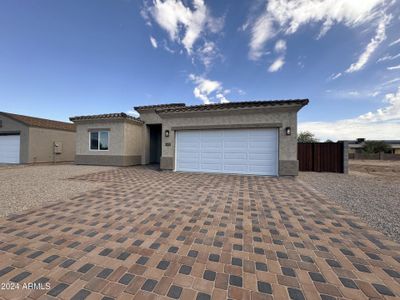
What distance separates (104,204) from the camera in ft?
14.6

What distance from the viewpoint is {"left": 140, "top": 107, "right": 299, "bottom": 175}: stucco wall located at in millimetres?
8719

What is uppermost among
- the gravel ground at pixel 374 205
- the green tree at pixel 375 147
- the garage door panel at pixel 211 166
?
the green tree at pixel 375 147

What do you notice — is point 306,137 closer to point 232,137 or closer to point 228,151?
point 232,137

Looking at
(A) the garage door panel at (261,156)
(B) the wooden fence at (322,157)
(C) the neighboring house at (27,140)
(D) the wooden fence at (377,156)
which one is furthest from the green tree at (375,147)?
(C) the neighboring house at (27,140)

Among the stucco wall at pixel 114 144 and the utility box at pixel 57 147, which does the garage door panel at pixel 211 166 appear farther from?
A: the utility box at pixel 57 147

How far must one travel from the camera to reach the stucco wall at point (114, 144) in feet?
→ 41.6

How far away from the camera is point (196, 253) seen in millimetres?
2445

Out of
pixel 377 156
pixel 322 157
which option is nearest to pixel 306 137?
pixel 377 156

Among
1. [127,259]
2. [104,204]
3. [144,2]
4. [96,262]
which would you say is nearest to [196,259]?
[127,259]

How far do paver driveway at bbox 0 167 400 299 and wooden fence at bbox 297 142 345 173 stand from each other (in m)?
7.74

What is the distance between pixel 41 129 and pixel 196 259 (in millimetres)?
19591

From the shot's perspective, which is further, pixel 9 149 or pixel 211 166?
pixel 9 149

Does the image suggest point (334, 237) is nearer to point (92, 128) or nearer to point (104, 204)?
point (104, 204)

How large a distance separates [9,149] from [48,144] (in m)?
2.95
